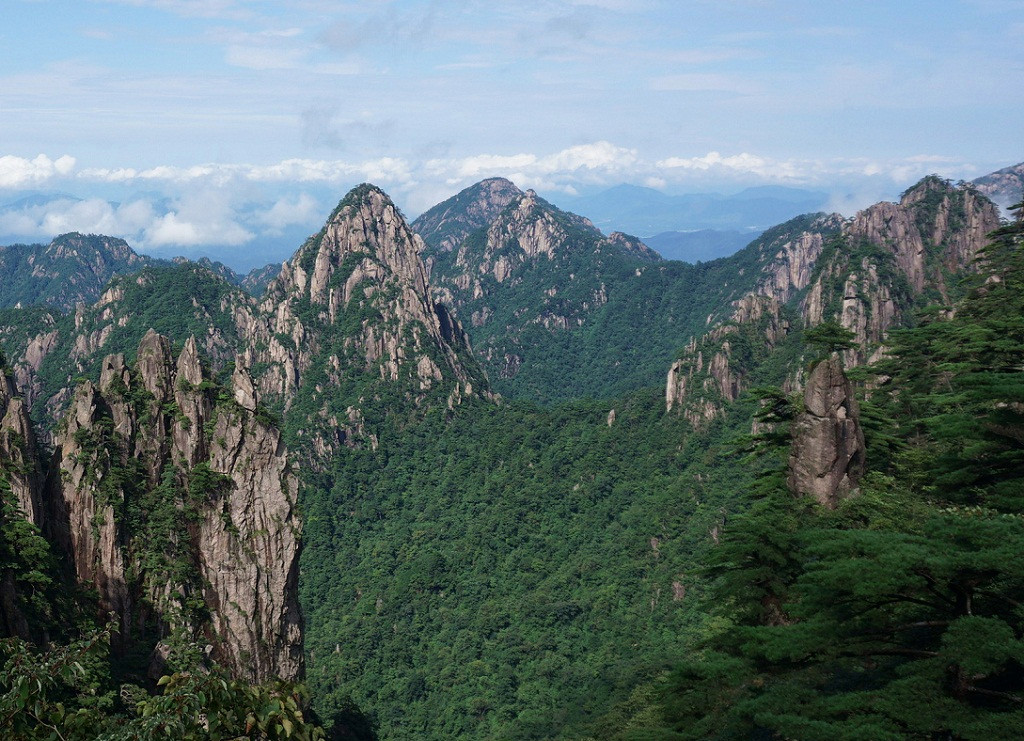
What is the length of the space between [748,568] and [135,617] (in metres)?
36.7

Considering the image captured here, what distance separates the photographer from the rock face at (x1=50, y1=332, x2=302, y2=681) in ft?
156

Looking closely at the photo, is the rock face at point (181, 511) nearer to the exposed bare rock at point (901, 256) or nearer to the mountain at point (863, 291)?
the mountain at point (863, 291)

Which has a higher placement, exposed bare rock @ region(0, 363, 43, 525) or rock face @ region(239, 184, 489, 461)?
rock face @ region(239, 184, 489, 461)

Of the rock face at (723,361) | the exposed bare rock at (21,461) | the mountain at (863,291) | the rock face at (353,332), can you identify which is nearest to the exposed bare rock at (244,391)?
the exposed bare rock at (21,461)

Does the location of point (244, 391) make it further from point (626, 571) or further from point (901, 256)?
point (901, 256)

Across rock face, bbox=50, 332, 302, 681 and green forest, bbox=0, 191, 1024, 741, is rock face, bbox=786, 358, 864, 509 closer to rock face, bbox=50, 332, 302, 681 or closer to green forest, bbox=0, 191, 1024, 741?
green forest, bbox=0, 191, 1024, 741

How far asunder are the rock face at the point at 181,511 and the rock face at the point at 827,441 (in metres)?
33.5

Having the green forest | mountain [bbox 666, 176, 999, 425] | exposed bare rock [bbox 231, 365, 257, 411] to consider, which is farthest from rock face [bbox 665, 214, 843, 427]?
exposed bare rock [bbox 231, 365, 257, 411]

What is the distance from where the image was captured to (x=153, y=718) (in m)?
11.6

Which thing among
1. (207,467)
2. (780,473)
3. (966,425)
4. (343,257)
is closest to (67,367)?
(343,257)

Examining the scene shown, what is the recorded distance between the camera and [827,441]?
3497 centimetres

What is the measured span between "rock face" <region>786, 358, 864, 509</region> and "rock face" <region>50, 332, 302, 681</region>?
33.5 metres

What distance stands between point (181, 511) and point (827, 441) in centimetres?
3747

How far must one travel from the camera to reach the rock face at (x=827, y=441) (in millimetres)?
34844
